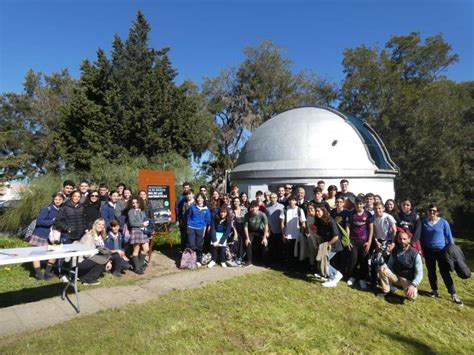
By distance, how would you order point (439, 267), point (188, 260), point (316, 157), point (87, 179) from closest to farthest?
point (439, 267), point (188, 260), point (316, 157), point (87, 179)

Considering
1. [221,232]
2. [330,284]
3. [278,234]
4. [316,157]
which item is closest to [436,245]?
[330,284]

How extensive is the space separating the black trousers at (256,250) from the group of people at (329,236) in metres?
0.03

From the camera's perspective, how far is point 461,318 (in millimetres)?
5180

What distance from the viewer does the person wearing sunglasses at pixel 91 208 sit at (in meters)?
6.93

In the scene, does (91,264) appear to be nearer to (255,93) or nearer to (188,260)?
(188,260)

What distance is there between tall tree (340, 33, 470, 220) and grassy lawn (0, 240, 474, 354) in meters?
18.1

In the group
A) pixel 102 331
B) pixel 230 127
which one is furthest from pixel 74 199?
pixel 230 127

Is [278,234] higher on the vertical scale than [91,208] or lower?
lower

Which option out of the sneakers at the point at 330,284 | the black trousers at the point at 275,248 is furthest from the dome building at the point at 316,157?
the sneakers at the point at 330,284

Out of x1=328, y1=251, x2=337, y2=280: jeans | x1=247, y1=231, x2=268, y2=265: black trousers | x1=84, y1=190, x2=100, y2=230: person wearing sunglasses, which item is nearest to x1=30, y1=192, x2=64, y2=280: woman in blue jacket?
x1=84, y1=190, x2=100, y2=230: person wearing sunglasses

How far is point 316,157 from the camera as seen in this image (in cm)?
1427

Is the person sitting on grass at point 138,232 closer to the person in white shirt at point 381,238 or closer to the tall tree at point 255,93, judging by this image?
the person in white shirt at point 381,238

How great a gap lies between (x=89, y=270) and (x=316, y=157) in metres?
10.7

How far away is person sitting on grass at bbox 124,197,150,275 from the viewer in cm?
716
